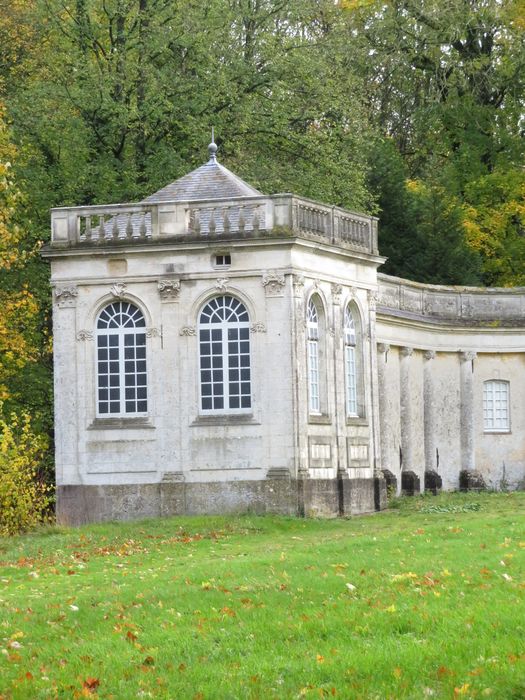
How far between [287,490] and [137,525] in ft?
10.8

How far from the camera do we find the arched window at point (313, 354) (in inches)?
1256

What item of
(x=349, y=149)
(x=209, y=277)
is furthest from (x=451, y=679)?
(x=349, y=149)

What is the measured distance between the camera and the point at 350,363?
34.0 meters

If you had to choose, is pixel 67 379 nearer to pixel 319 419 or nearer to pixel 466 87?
pixel 319 419

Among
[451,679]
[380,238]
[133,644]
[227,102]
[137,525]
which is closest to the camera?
[451,679]

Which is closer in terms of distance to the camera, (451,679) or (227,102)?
(451,679)

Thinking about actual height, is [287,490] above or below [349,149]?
below

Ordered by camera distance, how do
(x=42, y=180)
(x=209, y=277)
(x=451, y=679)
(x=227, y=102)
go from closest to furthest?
(x=451, y=679) → (x=209, y=277) → (x=42, y=180) → (x=227, y=102)

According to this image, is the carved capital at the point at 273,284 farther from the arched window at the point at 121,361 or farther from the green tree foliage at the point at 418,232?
the green tree foliage at the point at 418,232

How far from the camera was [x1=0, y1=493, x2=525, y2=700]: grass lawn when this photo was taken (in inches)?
501

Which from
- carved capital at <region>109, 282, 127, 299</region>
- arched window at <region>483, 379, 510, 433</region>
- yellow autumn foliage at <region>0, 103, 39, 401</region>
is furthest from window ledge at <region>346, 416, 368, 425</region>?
arched window at <region>483, 379, 510, 433</region>

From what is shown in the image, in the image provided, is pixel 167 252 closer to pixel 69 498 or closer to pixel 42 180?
pixel 69 498

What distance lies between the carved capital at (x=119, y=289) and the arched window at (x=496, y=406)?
1526cm

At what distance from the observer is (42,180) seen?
40.5m
